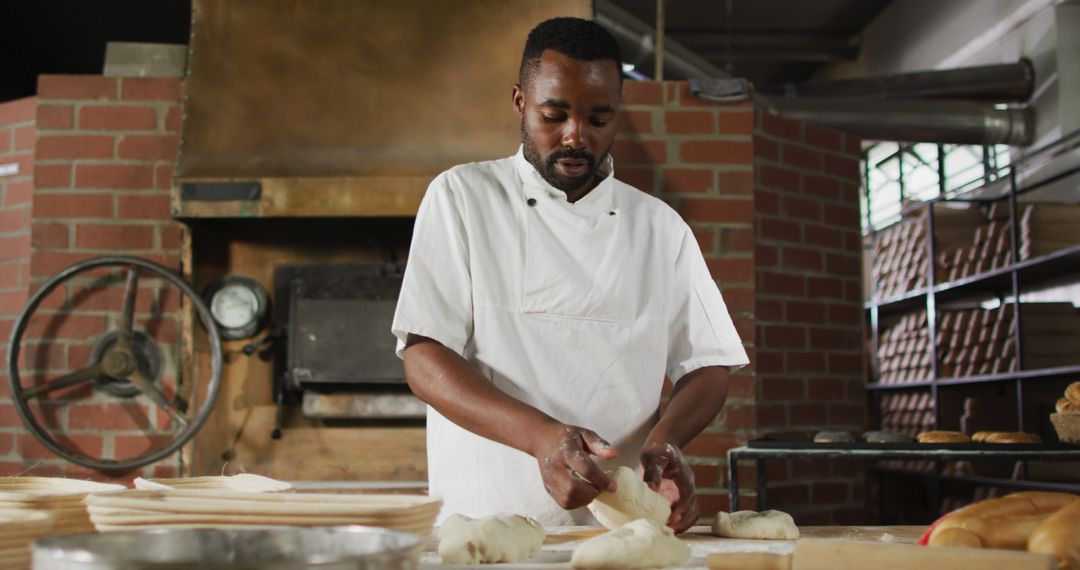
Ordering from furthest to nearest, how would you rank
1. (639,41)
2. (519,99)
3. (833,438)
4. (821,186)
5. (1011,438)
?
(639,41)
(821,186)
(1011,438)
(833,438)
(519,99)

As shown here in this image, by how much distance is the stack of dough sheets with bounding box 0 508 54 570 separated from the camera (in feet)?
2.28

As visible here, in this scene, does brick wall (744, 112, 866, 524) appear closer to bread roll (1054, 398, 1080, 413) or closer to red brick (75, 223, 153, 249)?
bread roll (1054, 398, 1080, 413)

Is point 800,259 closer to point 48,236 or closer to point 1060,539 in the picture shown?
point 48,236

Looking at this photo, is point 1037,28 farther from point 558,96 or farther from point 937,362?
point 558,96

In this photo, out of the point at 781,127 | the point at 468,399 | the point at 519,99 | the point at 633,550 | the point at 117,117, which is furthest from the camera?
the point at 781,127

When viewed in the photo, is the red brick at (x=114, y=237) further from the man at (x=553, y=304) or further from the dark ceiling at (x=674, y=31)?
the dark ceiling at (x=674, y=31)

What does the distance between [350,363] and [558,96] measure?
1.57 m

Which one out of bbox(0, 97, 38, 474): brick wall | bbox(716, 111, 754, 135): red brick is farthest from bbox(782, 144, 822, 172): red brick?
bbox(0, 97, 38, 474): brick wall

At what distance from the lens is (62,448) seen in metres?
2.79

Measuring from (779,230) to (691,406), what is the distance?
1.86 meters

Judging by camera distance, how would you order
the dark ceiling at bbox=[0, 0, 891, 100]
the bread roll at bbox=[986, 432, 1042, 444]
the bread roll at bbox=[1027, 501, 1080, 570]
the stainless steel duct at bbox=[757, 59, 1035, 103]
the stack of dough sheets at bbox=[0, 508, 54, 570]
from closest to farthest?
the stack of dough sheets at bbox=[0, 508, 54, 570]
the bread roll at bbox=[1027, 501, 1080, 570]
the bread roll at bbox=[986, 432, 1042, 444]
the dark ceiling at bbox=[0, 0, 891, 100]
the stainless steel duct at bbox=[757, 59, 1035, 103]

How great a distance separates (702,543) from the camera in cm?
113

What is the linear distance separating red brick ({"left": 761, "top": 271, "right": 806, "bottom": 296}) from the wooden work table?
6.25 ft

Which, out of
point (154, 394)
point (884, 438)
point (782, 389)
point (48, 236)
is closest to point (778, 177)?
point (782, 389)
